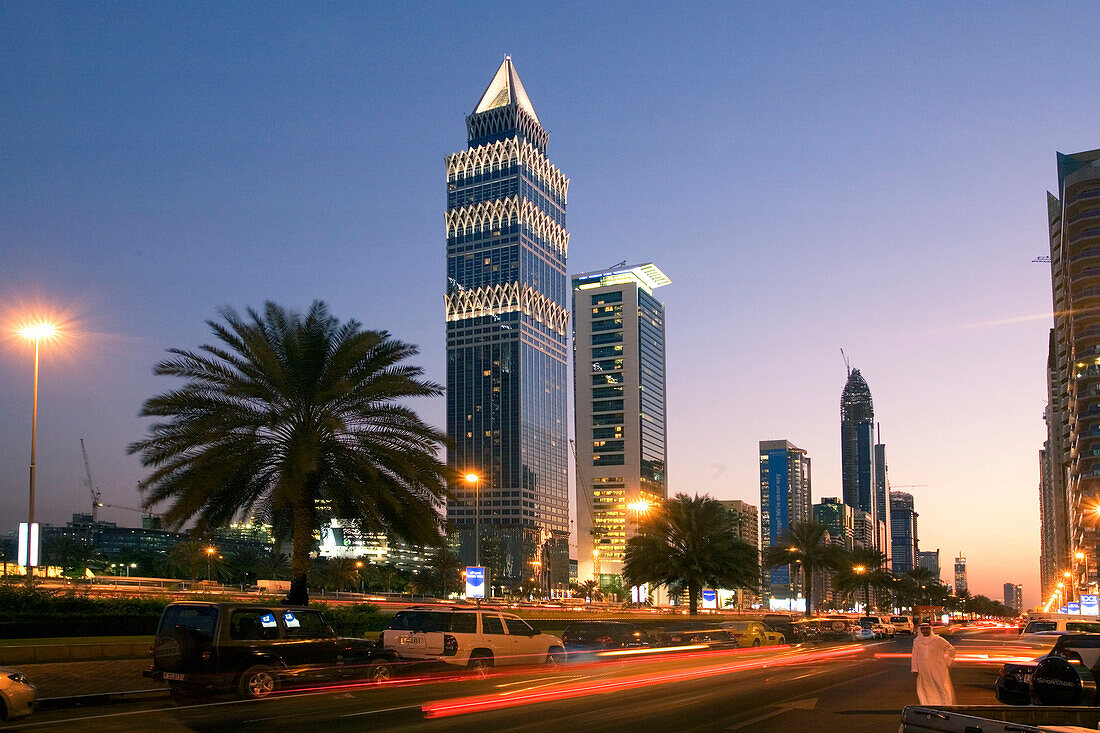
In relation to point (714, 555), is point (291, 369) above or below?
above

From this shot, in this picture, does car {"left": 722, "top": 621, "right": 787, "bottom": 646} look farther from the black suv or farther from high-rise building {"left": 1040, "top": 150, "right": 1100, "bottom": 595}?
high-rise building {"left": 1040, "top": 150, "right": 1100, "bottom": 595}

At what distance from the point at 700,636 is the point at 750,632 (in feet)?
17.3

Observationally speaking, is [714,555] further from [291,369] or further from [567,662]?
[291,369]

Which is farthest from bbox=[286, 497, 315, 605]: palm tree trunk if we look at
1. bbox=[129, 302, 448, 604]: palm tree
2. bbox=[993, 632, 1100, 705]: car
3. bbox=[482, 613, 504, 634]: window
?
bbox=[993, 632, 1100, 705]: car

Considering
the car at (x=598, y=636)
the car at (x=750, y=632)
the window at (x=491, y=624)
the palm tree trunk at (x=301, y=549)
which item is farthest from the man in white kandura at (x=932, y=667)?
the car at (x=750, y=632)

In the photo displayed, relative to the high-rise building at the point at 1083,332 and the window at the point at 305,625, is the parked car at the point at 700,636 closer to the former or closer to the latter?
the window at the point at 305,625

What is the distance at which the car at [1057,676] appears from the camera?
1342cm

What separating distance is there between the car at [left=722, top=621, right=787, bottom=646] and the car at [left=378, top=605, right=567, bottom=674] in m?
17.6

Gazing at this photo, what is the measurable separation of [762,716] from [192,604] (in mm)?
10655

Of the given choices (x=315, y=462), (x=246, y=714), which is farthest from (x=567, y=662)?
(x=246, y=714)

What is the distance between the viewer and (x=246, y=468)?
90.3 feet

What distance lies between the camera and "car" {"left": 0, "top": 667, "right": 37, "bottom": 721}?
556 inches

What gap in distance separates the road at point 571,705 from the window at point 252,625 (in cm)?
120

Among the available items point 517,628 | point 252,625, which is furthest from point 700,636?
point 252,625
